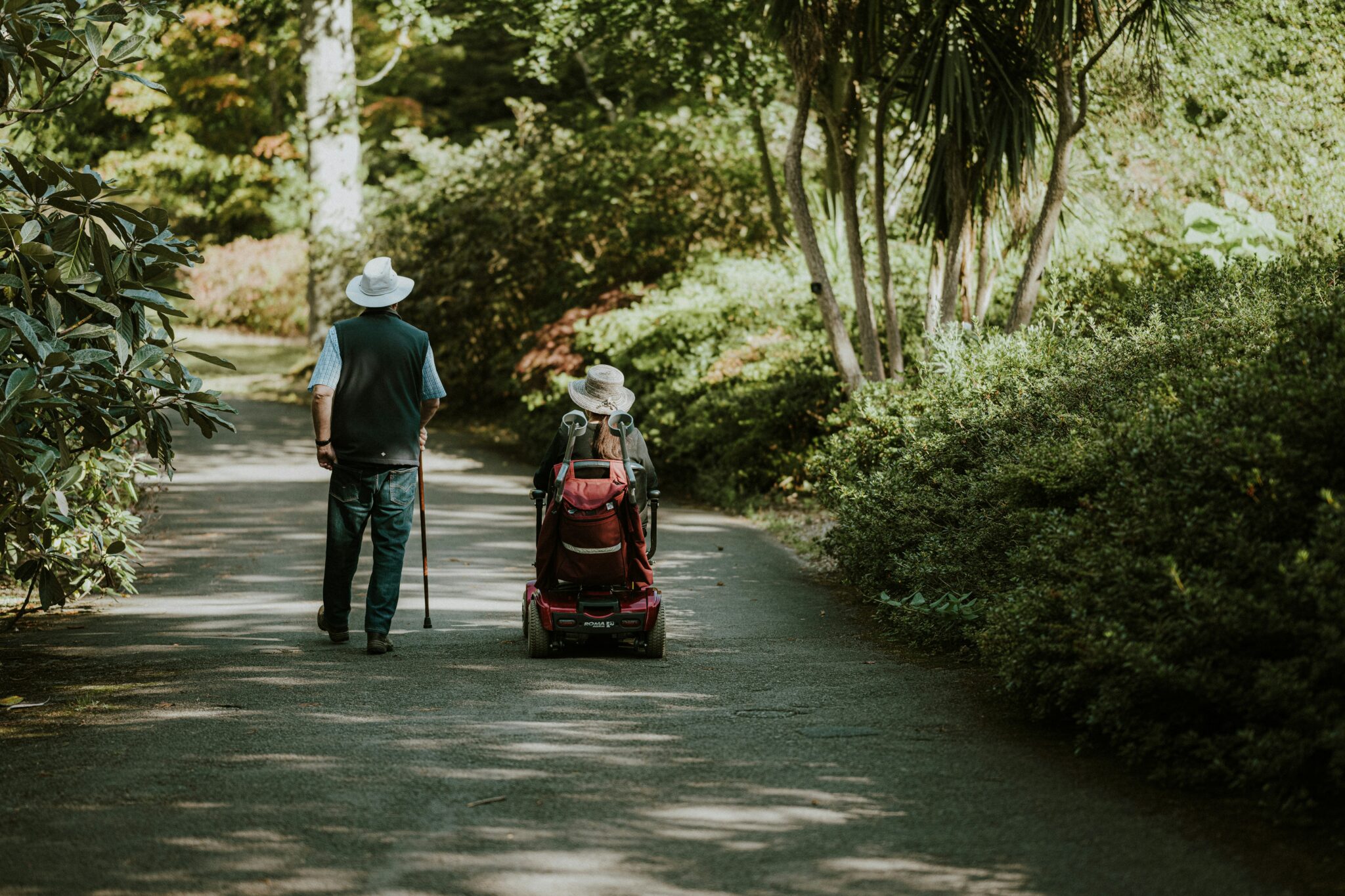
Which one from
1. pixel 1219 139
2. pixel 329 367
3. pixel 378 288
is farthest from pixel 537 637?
pixel 1219 139

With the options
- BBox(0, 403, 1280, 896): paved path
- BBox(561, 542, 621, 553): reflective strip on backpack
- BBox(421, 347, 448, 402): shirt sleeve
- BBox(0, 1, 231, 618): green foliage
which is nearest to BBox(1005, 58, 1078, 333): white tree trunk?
BBox(0, 403, 1280, 896): paved path

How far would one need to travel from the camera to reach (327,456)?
720 centimetres

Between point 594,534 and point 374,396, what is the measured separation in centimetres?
148

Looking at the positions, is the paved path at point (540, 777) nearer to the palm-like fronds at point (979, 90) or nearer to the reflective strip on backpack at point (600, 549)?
the reflective strip on backpack at point (600, 549)

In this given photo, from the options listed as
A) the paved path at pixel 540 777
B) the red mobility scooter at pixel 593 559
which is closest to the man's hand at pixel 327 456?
the paved path at pixel 540 777

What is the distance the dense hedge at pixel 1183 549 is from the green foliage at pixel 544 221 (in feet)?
37.1

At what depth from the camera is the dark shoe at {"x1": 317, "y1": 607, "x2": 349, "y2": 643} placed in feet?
24.4

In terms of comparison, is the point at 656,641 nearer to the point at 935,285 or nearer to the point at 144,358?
the point at 144,358

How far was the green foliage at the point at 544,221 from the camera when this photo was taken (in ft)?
60.7

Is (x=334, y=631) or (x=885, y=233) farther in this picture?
(x=885, y=233)

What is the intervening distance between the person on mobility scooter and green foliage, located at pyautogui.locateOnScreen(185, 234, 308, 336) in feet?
87.7

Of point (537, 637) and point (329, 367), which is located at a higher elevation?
point (329, 367)

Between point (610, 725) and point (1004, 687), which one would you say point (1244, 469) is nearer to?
point (1004, 687)

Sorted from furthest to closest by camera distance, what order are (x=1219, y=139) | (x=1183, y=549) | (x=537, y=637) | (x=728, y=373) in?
(x=1219, y=139) → (x=728, y=373) → (x=537, y=637) → (x=1183, y=549)
